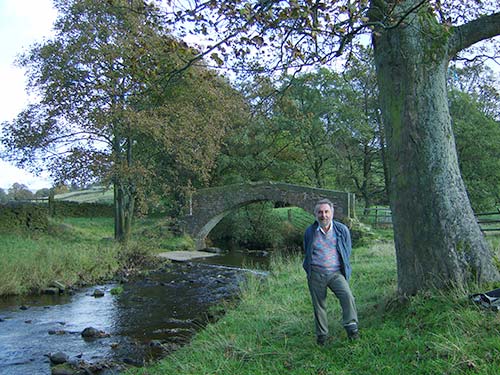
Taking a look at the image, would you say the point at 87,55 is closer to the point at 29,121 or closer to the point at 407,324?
the point at 29,121

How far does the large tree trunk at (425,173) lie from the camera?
5.20 m

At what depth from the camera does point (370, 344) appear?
472cm

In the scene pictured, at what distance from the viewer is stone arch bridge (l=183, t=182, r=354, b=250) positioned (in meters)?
22.1

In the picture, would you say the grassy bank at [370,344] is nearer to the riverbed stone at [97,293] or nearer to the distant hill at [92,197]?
the riverbed stone at [97,293]

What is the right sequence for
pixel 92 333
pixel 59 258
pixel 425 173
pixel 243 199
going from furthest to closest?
pixel 243 199 → pixel 59 258 → pixel 92 333 → pixel 425 173

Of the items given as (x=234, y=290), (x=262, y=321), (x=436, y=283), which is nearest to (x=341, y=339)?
(x=436, y=283)

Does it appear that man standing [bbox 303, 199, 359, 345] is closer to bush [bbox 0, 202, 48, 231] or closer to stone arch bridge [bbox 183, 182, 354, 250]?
bush [bbox 0, 202, 48, 231]

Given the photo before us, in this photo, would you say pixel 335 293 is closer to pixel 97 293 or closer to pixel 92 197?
pixel 97 293

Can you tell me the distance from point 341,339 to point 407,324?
2.43ft

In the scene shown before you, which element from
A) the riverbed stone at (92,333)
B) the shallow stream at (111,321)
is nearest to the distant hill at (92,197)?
the shallow stream at (111,321)

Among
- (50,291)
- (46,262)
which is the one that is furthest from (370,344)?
(46,262)

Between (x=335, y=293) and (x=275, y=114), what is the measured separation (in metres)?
16.5

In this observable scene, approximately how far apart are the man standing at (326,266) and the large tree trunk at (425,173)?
87cm

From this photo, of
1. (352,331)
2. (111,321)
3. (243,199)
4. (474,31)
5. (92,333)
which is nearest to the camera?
(352,331)
